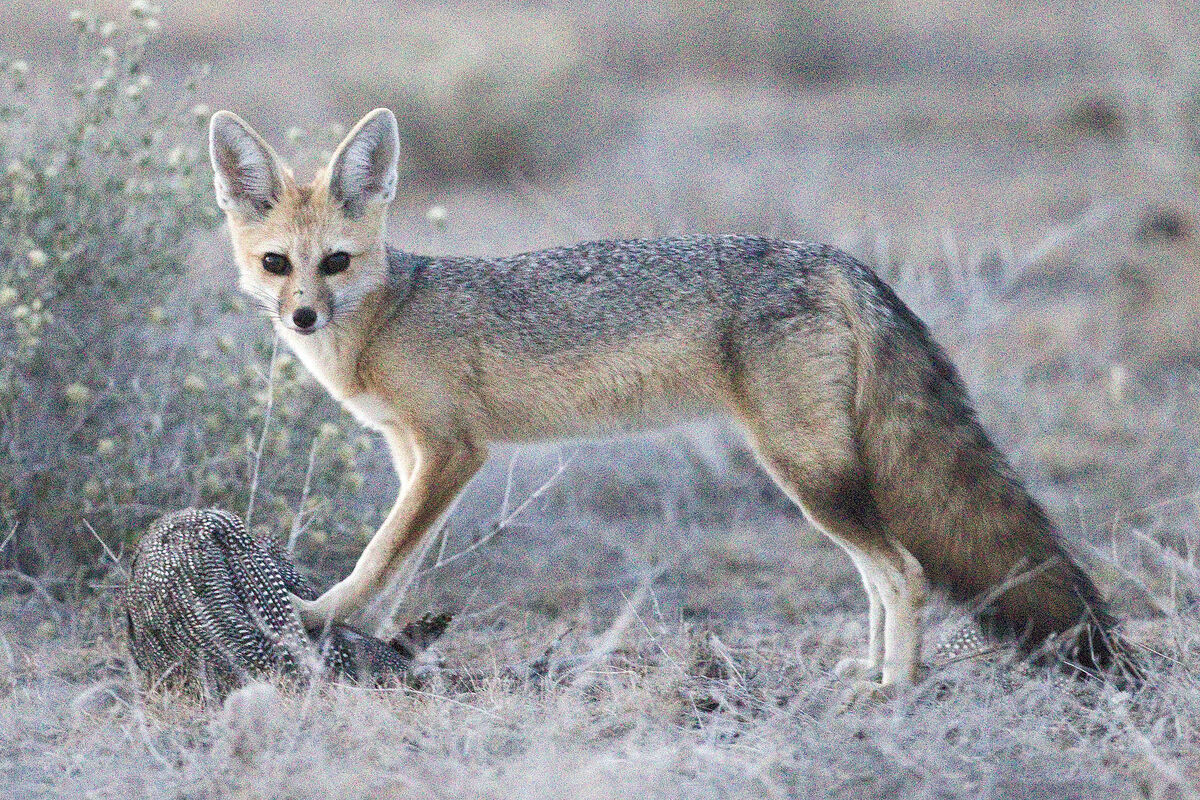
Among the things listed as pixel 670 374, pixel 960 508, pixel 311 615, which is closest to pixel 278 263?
pixel 311 615

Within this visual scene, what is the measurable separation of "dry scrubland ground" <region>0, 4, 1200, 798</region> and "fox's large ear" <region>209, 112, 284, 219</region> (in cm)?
68

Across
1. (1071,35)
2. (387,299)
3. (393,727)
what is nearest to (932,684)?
(393,727)

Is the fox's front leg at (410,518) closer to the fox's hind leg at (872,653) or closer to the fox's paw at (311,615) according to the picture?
the fox's paw at (311,615)

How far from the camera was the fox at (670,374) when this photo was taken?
13.1 ft

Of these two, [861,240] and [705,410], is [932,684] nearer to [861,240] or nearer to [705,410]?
[705,410]

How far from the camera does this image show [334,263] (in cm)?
430

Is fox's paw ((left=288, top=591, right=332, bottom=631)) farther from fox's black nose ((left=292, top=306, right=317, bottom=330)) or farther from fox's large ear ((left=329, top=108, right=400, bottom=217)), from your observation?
fox's large ear ((left=329, top=108, right=400, bottom=217))

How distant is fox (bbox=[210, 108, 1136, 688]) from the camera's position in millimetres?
4000

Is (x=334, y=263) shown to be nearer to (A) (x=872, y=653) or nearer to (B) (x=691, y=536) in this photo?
(A) (x=872, y=653)

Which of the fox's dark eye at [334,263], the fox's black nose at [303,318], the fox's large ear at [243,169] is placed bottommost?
the fox's black nose at [303,318]

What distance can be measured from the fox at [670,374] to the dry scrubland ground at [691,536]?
0.22 meters

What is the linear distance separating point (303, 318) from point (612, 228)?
15.4 feet

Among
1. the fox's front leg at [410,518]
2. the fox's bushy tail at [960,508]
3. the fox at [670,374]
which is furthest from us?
Result: the fox's front leg at [410,518]

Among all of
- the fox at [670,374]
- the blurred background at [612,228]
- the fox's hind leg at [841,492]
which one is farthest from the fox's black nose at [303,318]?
the fox's hind leg at [841,492]
